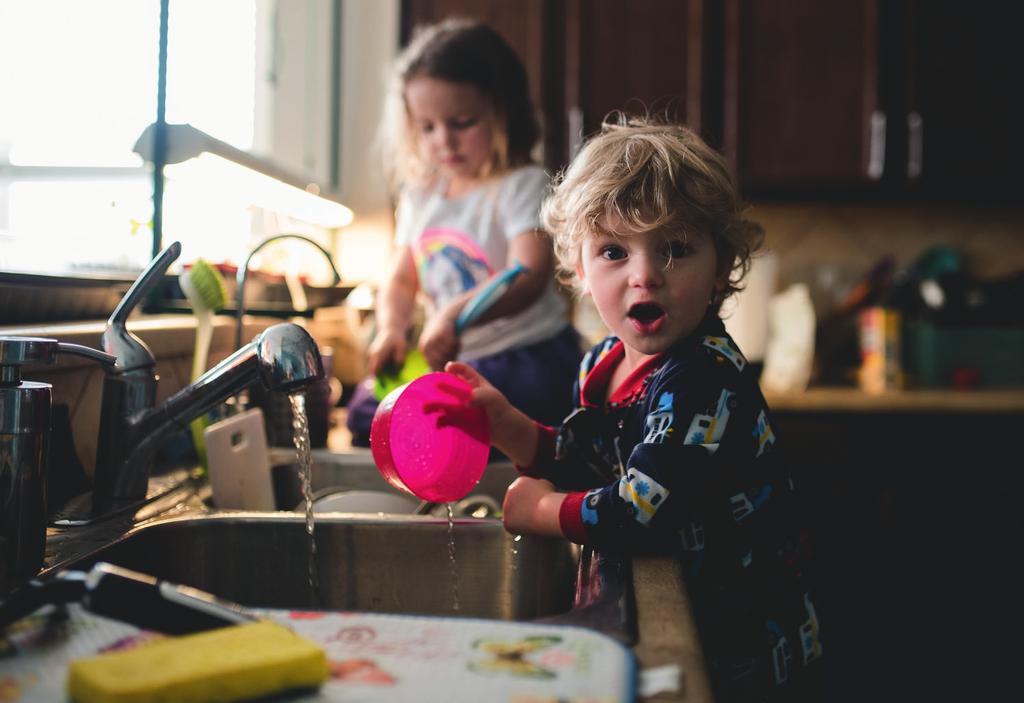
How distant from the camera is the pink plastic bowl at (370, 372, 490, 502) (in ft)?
2.64

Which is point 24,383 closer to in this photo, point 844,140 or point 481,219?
point 481,219

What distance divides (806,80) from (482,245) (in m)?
1.48

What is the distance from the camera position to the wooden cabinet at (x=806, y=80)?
98.7 inches

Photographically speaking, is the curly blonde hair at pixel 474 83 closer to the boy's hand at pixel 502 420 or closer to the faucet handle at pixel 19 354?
the boy's hand at pixel 502 420

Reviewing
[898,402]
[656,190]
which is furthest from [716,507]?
[898,402]

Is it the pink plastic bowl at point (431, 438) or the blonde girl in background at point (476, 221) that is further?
the blonde girl in background at point (476, 221)

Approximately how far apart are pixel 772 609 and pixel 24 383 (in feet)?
2.12

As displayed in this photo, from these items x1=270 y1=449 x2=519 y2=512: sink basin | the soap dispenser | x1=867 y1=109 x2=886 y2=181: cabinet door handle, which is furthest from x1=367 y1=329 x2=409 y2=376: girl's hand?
x1=867 y1=109 x2=886 y2=181: cabinet door handle

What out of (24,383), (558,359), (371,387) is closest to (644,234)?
(24,383)

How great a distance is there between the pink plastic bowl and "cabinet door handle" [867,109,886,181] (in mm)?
2062

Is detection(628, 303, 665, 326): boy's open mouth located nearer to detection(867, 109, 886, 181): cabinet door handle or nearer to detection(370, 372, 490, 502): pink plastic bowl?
detection(370, 372, 490, 502): pink plastic bowl

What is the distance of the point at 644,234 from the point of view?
A: 0.83 meters

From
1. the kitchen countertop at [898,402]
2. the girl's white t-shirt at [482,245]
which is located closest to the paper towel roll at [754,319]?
the kitchen countertop at [898,402]

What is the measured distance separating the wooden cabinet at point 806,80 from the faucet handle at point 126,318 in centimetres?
180
